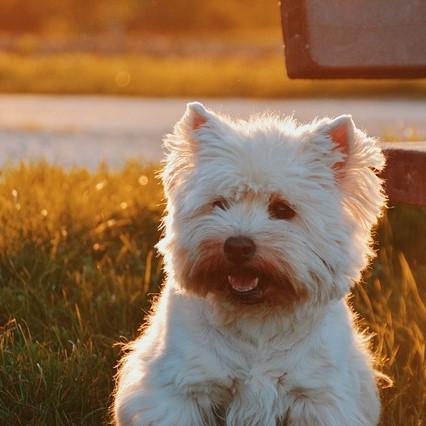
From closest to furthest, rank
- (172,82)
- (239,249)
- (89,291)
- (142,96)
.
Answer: (239,249), (89,291), (142,96), (172,82)

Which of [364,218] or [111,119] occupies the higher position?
[364,218]

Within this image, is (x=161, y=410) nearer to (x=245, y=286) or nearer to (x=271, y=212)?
(x=245, y=286)

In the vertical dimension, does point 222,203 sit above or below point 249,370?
above

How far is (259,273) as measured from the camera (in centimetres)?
373

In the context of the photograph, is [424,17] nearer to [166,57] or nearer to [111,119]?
[111,119]

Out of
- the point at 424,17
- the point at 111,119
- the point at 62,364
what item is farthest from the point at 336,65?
the point at 111,119

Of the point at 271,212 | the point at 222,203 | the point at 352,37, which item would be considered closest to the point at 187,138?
the point at 222,203

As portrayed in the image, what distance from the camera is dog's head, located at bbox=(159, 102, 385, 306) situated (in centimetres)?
372

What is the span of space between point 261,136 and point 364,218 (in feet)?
1.55

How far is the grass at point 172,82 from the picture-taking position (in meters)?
18.2

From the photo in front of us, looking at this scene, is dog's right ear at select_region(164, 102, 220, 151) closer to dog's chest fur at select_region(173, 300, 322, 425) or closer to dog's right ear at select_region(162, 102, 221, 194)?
dog's right ear at select_region(162, 102, 221, 194)

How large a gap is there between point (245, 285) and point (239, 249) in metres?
0.20

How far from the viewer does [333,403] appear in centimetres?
400

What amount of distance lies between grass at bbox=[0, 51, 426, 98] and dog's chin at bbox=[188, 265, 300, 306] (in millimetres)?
13250
